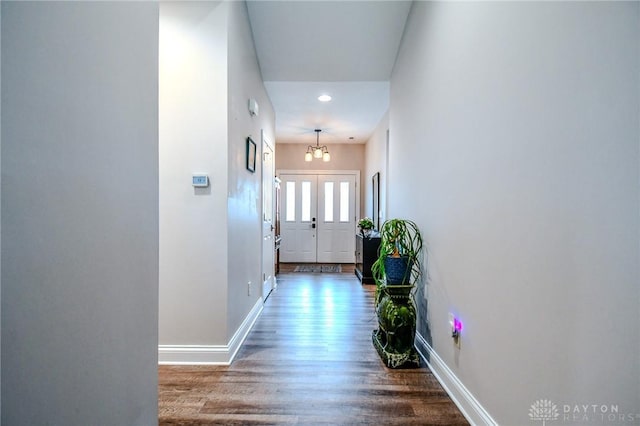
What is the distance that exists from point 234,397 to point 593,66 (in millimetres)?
2193

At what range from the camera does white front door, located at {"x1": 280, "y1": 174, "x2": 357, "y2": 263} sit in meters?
7.25

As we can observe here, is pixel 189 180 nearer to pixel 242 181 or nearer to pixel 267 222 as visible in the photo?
pixel 242 181

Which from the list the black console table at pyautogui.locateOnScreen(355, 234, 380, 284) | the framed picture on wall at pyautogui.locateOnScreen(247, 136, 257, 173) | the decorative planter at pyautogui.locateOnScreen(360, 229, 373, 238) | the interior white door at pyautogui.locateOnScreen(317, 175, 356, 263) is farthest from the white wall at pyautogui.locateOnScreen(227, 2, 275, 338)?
the interior white door at pyautogui.locateOnScreen(317, 175, 356, 263)

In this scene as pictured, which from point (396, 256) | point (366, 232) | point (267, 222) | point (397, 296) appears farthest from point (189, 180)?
point (366, 232)

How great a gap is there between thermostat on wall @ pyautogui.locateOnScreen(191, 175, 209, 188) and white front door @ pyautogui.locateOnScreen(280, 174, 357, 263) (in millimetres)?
4984

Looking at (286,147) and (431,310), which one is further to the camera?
(286,147)

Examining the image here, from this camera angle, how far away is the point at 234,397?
184 cm

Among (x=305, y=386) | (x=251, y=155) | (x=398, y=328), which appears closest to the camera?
(x=305, y=386)

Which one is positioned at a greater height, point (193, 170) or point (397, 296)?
point (193, 170)

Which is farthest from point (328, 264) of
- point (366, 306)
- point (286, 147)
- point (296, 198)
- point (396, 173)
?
point (396, 173)

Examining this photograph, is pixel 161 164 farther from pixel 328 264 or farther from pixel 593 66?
pixel 328 264

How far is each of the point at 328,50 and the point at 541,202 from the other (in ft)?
9.44

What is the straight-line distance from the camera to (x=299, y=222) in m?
7.29

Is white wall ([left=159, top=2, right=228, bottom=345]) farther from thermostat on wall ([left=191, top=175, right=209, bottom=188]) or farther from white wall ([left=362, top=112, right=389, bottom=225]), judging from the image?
white wall ([left=362, top=112, right=389, bottom=225])
